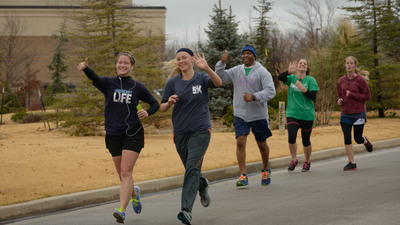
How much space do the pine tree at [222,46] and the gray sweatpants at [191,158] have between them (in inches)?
738

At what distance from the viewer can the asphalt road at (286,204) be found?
5711 millimetres

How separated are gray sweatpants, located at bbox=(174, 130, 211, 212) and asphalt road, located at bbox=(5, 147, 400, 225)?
386 millimetres

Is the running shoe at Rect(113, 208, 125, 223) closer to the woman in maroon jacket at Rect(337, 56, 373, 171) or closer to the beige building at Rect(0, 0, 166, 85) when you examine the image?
the woman in maroon jacket at Rect(337, 56, 373, 171)

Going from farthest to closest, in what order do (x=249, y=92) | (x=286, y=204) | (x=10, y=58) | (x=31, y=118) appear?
(x=10, y=58) → (x=31, y=118) → (x=249, y=92) → (x=286, y=204)

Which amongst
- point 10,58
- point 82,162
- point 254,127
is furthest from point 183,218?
point 10,58

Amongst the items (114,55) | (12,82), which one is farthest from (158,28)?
(114,55)

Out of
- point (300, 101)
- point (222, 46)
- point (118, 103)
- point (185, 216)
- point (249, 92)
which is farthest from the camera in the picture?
point (222, 46)

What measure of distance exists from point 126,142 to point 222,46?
67.3 ft

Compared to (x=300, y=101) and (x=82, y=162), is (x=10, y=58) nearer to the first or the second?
(x=82, y=162)

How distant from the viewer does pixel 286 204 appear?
21.4 ft

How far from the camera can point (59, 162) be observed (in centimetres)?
1056

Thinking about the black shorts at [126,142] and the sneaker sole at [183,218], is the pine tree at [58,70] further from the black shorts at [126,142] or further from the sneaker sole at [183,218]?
the sneaker sole at [183,218]

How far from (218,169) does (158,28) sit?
42.5 m

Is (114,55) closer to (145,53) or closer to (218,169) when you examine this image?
(145,53)
